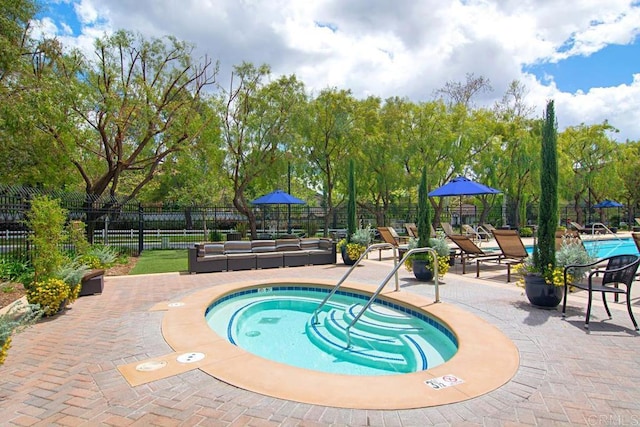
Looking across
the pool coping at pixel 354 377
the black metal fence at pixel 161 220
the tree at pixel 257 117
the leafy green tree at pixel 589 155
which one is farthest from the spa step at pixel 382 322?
the leafy green tree at pixel 589 155

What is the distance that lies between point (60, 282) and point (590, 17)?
12.5m

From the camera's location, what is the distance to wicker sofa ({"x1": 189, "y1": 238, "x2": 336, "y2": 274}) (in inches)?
385

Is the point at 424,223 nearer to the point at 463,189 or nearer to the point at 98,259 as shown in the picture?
the point at 463,189

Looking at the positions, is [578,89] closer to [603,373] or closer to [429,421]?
[603,373]

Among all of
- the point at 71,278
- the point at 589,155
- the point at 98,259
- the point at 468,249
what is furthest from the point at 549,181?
the point at 589,155

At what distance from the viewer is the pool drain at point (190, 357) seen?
3.75 meters

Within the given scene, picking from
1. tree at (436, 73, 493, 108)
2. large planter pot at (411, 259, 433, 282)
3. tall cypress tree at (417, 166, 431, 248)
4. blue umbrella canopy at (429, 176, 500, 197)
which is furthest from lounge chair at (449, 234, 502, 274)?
tree at (436, 73, 493, 108)

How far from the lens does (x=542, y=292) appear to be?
5758 mm

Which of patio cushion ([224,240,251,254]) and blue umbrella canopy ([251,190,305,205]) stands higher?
blue umbrella canopy ([251,190,305,205])

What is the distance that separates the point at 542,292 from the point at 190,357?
5.17 meters

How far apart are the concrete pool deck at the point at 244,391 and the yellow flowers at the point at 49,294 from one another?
20 cm

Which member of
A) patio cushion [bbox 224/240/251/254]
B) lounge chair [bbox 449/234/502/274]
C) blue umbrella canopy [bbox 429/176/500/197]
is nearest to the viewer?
lounge chair [bbox 449/234/502/274]

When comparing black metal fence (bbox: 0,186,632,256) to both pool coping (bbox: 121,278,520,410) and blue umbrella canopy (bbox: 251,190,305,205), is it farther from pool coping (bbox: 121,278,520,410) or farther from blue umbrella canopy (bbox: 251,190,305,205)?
pool coping (bbox: 121,278,520,410)

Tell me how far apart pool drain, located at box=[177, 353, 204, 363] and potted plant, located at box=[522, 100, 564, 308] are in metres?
5.00
